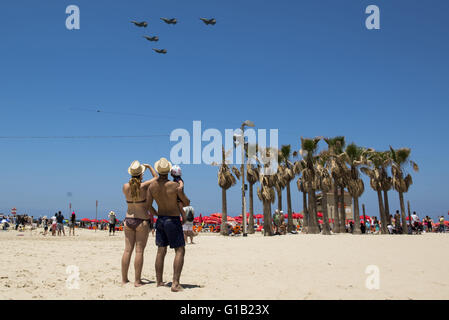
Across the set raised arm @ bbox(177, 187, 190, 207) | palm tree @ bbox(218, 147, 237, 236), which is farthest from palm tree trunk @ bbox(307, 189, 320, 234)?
raised arm @ bbox(177, 187, 190, 207)

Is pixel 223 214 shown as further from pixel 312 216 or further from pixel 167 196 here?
pixel 167 196

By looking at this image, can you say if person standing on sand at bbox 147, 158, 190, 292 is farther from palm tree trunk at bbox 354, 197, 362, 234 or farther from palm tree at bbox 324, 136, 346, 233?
palm tree trunk at bbox 354, 197, 362, 234

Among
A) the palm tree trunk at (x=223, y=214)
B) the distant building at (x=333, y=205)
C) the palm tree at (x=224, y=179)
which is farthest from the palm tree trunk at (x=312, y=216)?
the distant building at (x=333, y=205)

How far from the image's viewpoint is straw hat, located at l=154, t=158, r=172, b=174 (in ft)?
19.3

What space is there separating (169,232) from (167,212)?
31 centimetres

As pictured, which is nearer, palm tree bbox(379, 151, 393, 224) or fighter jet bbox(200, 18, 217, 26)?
fighter jet bbox(200, 18, 217, 26)

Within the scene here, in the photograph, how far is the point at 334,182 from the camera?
33.3m

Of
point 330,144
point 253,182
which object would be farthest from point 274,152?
point 330,144

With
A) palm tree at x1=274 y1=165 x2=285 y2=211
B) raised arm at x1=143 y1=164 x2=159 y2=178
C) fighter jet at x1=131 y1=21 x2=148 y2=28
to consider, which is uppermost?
fighter jet at x1=131 y1=21 x2=148 y2=28

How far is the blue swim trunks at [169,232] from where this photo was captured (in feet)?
18.8

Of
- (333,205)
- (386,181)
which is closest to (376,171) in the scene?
(386,181)

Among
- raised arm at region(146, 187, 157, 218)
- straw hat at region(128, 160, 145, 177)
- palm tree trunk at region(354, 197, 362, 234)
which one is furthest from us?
palm tree trunk at region(354, 197, 362, 234)

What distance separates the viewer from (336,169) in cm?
3244

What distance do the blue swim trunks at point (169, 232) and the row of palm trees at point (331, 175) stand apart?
78.1ft
